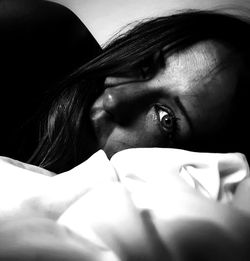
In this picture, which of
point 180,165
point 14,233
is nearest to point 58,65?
point 180,165

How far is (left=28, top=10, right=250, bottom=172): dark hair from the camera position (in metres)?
0.63

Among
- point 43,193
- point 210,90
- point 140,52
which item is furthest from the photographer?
point 140,52

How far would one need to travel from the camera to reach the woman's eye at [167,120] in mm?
586

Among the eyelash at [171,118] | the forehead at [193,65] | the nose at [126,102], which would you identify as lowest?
the eyelash at [171,118]

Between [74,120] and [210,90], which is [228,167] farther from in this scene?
[74,120]

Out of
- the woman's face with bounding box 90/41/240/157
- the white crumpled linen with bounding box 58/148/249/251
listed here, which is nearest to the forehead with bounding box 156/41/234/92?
the woman's face with bounding box 90/41/240/157

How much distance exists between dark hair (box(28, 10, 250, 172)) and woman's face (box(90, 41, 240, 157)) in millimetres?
40

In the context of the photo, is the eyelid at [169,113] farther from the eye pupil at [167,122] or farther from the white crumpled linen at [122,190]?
the white crumpled linen at [122,190]

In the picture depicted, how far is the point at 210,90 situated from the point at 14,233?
18.6 inches

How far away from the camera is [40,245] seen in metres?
0.19

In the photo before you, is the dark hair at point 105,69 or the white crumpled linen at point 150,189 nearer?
the white crumpled linen at point 150,189

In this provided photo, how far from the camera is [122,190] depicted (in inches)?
11.0

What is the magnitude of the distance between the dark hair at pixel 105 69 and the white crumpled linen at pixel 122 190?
0.18 m

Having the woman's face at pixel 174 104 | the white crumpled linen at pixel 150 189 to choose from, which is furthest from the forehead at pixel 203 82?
the white crumpled linen at pixel 150 189
